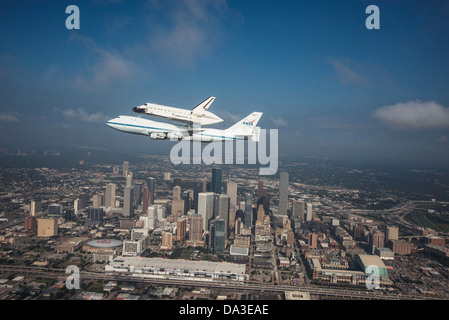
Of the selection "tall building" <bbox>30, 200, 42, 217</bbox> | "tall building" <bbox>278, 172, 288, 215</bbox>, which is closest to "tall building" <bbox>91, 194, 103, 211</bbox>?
"tall building" <bbox>30, 200, 42, 217</bbox>

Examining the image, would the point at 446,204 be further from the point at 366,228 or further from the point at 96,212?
the point at 96,212

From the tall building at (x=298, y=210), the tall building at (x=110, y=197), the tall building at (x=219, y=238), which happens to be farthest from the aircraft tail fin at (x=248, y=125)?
the tall building at (x=110, y=197)

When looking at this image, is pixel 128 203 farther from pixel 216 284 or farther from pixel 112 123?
pixel 112 123

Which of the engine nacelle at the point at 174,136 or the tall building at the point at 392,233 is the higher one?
the engine nacelle at the point at 174,136

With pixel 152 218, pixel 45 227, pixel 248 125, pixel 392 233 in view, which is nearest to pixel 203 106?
pixel 248 125

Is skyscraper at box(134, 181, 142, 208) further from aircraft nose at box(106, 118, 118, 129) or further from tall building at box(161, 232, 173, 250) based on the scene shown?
aircraft nose at box(106, 118, 118, 129)

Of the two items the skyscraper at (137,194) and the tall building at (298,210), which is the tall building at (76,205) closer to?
the skyscraper at (137,194)

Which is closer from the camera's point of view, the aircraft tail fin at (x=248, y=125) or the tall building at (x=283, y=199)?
the aircraft tail fin at (x=248, y=125)
